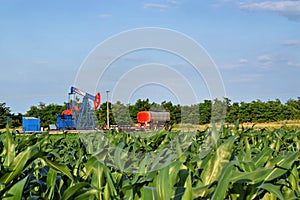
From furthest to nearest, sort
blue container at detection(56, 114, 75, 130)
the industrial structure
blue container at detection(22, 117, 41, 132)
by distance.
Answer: blue container at detection(22, 117, 41, 132) → blue container at detection(56, 114, 75, 130) → the industrial structure

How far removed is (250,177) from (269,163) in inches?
40.2

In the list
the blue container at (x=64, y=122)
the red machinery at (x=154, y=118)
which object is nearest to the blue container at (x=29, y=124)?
the blue container at (x=64, y=122)

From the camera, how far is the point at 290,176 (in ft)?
10.4

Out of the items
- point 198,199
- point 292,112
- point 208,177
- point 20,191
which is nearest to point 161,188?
point 198,199

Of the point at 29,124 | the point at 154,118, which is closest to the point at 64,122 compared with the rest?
the point at 29,124

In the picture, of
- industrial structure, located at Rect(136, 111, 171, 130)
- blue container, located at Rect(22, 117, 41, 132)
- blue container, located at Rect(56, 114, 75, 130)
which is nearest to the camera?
industrial structure, located at Rect(136, 111, 171, 130)

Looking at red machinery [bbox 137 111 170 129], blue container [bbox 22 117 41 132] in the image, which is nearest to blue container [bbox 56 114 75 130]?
blue container [bbox 22 117 41 132]

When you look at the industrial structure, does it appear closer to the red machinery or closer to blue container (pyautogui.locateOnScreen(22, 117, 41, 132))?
the red machinery

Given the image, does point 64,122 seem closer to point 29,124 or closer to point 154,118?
point 29,124

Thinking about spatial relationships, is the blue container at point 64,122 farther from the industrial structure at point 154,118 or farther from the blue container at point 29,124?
the industrial structure at point 154,118

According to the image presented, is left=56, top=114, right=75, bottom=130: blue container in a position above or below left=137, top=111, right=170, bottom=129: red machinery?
above

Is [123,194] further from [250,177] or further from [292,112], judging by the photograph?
[292,112]

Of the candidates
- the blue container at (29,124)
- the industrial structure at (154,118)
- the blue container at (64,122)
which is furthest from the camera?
the blue container at (29,124)

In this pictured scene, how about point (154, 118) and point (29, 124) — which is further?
point (29, 124)
